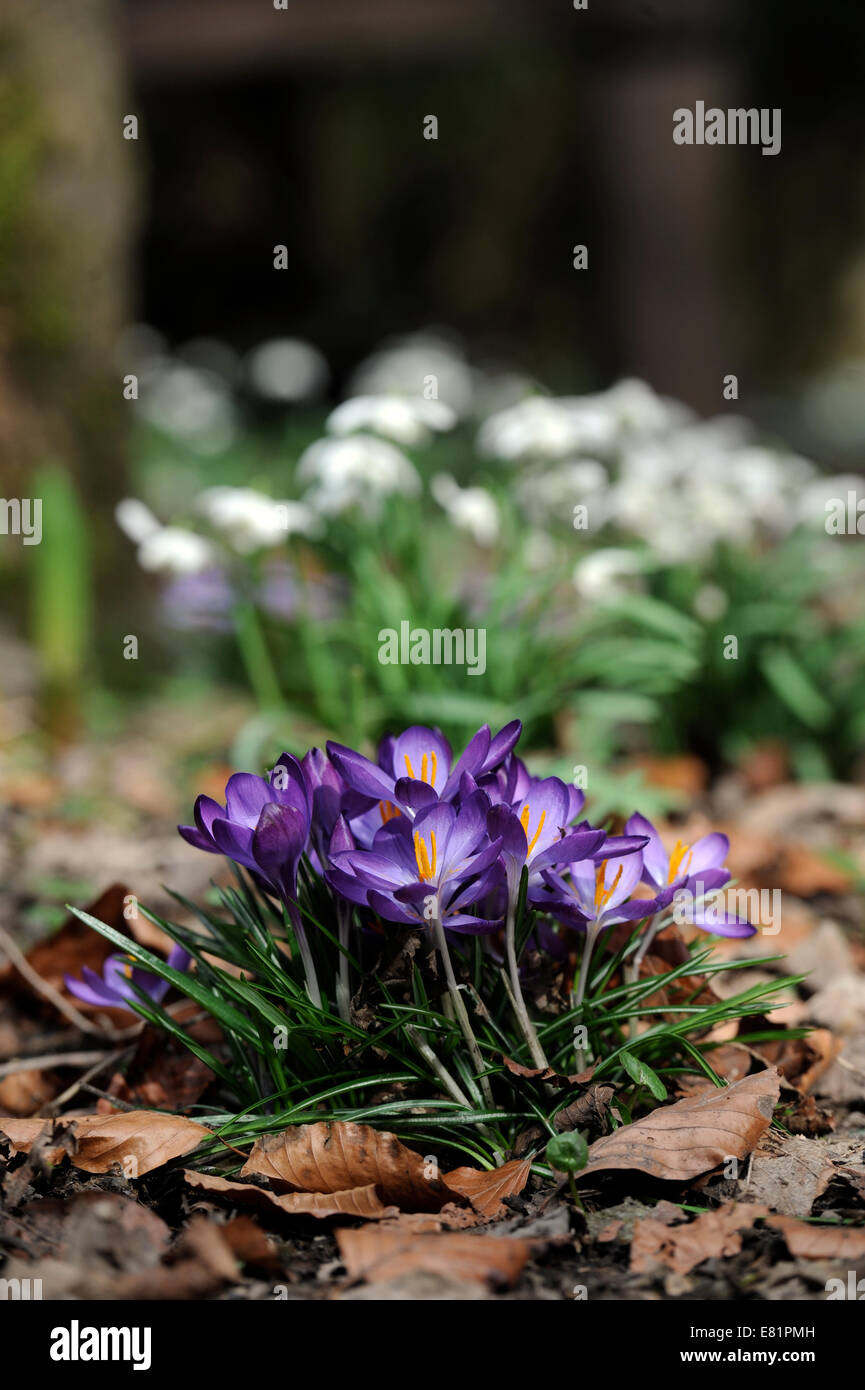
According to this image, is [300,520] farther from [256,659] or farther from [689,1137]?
[689,1137]

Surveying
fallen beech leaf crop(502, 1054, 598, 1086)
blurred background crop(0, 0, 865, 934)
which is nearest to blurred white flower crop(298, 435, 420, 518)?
blurred background crop(0, 0, 865, 934)

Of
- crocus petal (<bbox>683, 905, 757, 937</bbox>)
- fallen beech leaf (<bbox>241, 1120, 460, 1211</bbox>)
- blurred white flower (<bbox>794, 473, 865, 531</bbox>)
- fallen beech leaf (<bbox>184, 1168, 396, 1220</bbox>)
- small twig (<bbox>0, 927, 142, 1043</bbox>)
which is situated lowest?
fallen beech leaf (<bbox>184, 1168, 396, 1220</bbox>)

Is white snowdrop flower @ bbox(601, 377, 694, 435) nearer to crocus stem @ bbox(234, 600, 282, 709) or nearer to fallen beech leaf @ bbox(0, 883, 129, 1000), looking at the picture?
crocus stem @ bbox(234, 600, 282, 709)

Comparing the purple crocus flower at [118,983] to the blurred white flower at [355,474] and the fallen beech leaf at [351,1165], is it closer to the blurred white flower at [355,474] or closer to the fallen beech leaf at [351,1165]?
the fallen beech leaf at [351,1165]

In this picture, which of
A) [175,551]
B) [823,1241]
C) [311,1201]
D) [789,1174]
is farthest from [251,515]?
[823,1241]

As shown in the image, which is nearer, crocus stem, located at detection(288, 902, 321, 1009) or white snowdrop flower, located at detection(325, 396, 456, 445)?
crocus stem, located at detection(288, 902, 321, 1009)
